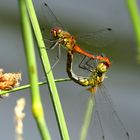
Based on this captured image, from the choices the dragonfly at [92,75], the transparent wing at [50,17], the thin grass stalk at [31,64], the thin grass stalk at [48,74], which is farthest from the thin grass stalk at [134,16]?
the transparent wing at [50,17]

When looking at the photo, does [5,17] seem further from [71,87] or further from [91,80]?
[91,80]

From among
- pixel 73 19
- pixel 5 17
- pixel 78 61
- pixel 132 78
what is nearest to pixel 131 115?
pixel 132 78

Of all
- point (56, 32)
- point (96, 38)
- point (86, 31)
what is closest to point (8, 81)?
point (56, 32)

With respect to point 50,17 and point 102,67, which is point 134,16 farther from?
point 50,17

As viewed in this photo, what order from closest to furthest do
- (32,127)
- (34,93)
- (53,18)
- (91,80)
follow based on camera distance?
(34,93), (91,80), (53,18), (32,127)

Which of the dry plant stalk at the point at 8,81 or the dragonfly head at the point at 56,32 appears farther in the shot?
the dragonfly head at the point at 56,32

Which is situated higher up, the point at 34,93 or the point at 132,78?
the point at 34,93

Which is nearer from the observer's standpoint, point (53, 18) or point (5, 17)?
point (53, 18)

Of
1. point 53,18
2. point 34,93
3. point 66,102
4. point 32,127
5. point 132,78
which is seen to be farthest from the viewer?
point 132,78

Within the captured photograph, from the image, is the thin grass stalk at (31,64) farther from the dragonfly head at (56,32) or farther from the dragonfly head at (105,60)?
the dragonfly head at (56,32)
